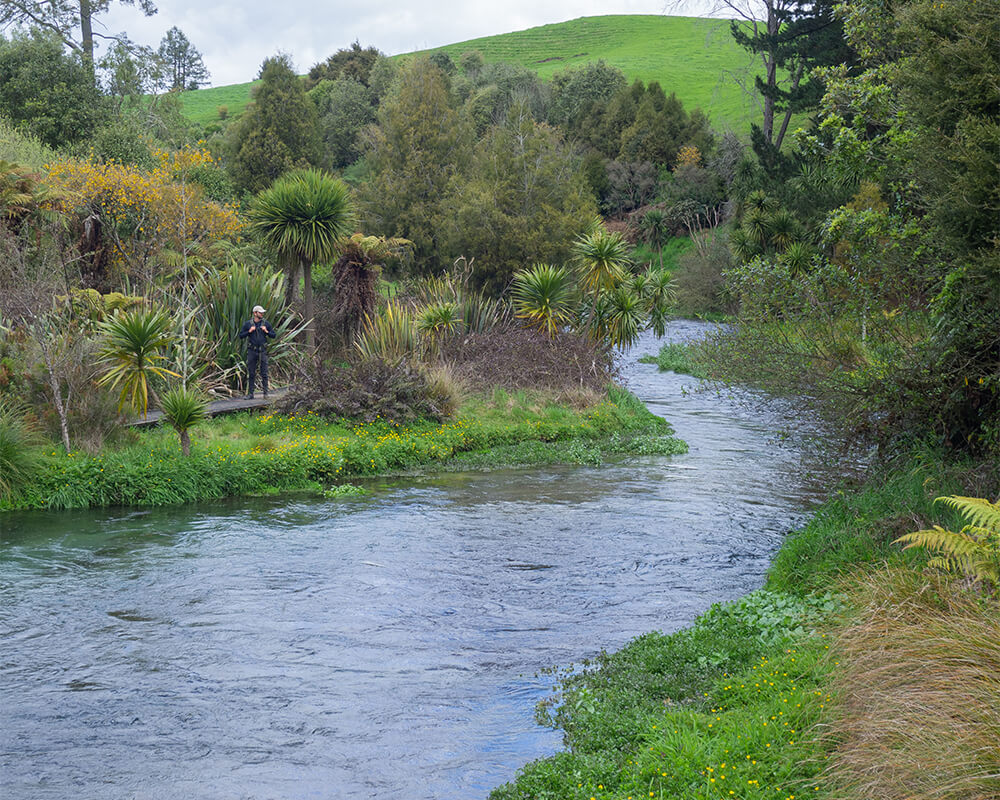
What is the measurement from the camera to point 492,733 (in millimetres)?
7141

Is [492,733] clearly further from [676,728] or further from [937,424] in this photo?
[937,424]

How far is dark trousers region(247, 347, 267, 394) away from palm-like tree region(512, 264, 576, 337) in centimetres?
708

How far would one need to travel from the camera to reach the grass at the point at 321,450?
1445 centimetres

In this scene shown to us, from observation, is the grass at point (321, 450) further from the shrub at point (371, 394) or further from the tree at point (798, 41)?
the tree at point (798, 41)

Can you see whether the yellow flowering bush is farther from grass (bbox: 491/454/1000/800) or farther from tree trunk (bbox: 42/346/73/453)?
grass (bbox: 491/454/1000/800)

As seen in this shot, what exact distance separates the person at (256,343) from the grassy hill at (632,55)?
58.3m

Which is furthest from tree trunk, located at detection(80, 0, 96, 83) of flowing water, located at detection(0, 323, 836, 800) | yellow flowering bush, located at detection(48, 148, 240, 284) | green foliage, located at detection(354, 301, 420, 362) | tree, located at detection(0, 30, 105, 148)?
flowing water, located at detection(0, 323, 836, 800)

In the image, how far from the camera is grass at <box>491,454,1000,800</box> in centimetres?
501

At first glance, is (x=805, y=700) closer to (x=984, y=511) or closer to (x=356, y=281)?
(x=984, y=511)

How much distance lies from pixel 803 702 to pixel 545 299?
1777 cm

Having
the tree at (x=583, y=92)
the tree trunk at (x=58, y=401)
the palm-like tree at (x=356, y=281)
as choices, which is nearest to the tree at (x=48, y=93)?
the palm-like tree at (x=356, y=281)

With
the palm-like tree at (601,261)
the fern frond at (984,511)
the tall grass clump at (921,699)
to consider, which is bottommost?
the tall grass clump at (921,699)

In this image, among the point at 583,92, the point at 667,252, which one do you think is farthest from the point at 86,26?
the point at 583,92

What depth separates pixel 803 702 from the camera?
614cm
